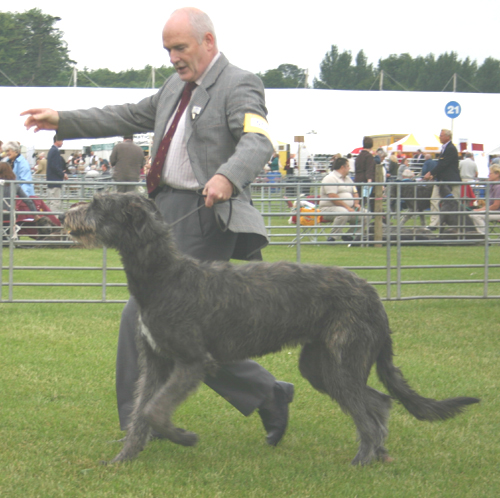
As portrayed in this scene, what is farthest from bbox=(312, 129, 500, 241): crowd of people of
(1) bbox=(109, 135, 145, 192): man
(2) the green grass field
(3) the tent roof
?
(3) the tent roof

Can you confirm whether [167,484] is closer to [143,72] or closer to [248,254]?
[248,254]

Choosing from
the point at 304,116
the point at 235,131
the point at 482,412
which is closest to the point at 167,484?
the point at 235,131

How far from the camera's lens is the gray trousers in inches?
150

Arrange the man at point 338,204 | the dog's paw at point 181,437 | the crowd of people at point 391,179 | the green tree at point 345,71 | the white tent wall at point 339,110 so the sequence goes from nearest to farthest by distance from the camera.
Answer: the dog's paw at point 181,437, the crowd of people at point 391,179, the man at point 338,204, the white tent wall at point 339,110, the green tree at point 345,71

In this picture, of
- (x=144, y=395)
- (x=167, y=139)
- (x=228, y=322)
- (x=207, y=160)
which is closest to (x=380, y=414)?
(x=228, y=322)

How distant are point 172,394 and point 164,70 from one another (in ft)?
289

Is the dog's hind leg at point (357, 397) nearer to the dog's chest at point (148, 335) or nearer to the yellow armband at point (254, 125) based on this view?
the dog's chest at point (148, 335)

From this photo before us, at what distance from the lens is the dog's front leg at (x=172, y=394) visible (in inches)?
132

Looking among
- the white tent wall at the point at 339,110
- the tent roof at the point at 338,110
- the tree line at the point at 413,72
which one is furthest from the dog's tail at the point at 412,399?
the tree line at the point at 413,72

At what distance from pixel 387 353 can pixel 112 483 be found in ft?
5.25

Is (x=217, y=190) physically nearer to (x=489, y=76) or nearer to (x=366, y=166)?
(x=366, y=166)

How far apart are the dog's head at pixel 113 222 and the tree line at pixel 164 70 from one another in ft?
181

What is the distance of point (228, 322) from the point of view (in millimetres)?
3471

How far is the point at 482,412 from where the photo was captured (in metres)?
4.61
